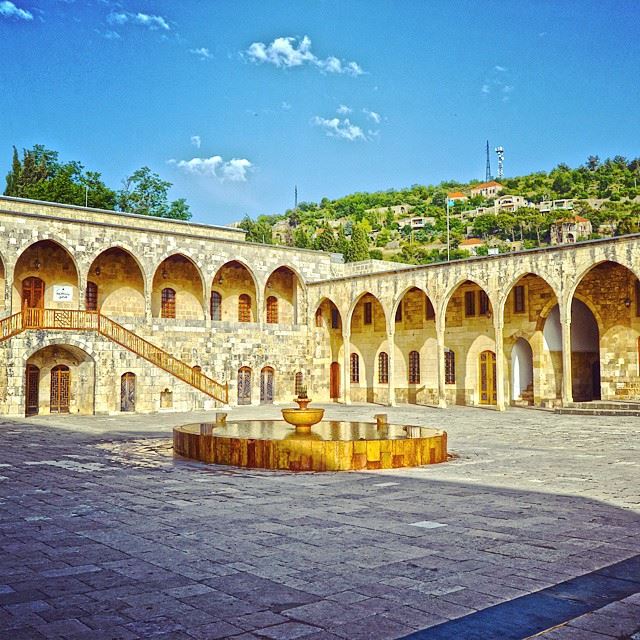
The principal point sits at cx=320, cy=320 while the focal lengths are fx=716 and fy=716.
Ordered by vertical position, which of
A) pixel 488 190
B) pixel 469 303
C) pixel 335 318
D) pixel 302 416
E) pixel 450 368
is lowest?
pixel 302 416

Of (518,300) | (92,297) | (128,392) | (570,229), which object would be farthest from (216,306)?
(570,229)

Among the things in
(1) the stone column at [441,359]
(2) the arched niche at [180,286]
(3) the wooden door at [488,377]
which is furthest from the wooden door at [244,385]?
(3) the wooden door at [488,377]

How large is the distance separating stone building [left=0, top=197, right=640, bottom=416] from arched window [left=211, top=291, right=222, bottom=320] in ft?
0.15

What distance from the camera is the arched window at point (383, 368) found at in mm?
31438

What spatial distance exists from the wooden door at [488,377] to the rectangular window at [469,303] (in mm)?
1690

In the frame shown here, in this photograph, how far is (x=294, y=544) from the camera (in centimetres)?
593

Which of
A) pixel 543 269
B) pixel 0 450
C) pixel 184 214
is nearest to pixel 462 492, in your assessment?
pixel 0 450

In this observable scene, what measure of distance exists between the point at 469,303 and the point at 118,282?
45.5ft

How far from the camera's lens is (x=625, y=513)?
7227 millimetres

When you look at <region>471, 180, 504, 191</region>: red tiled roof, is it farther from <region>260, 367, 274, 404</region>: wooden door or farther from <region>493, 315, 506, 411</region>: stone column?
<region>493, 315, 506, 411</region>: stone column

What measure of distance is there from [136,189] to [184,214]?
154 inches

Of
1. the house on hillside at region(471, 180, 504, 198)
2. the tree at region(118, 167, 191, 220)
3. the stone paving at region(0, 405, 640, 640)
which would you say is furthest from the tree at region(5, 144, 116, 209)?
the house on hillside at region(471, 180, 504, 198)

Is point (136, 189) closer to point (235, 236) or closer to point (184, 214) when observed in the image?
point (184, 214)

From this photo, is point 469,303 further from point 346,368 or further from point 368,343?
point 346,368
